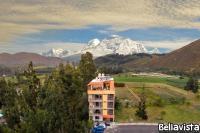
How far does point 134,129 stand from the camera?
367 ft

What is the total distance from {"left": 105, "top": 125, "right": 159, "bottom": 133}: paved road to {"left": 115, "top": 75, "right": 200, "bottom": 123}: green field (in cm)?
936

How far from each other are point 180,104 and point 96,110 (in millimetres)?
30690

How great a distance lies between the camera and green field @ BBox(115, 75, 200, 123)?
5113 inches

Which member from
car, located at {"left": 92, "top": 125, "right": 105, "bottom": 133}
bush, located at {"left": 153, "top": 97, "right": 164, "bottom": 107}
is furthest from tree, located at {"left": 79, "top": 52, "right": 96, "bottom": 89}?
car, located at {"left": 92, "top": 125, "right": 105, "bottom": 133}

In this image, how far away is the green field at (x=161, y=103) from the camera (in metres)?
130

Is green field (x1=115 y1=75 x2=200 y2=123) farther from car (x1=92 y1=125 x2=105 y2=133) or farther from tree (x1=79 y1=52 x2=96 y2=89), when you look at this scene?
car (x1=92 y1=125 x2=105 y2=133)

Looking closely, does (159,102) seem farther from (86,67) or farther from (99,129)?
(99,129)

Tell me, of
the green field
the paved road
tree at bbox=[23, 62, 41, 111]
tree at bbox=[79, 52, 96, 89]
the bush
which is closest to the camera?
tree at bbox=[23, 62, 41, 111]

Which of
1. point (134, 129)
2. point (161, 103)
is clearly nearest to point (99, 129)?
point (134, 129)

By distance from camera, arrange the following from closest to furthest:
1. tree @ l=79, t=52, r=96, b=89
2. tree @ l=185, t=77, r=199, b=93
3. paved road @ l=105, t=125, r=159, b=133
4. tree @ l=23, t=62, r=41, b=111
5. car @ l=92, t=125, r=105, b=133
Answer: tree @ l=23, t=62, r=41, b=111 → car @ l=92, t=125, r=105, b=133 → paved road @ l=105, t=125, r=159, b=133 → tree @ l=79, t=52, r=96, b=89 → tree @ l=185, t=77, r=199, b=93

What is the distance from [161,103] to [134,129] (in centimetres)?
3259

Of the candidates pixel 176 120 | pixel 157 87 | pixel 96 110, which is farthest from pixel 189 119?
pixel 157 87

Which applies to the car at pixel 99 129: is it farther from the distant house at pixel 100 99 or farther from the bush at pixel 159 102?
the bush at pixel 159 102

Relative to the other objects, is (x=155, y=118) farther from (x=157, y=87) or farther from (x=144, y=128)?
(x=157, y=87)
